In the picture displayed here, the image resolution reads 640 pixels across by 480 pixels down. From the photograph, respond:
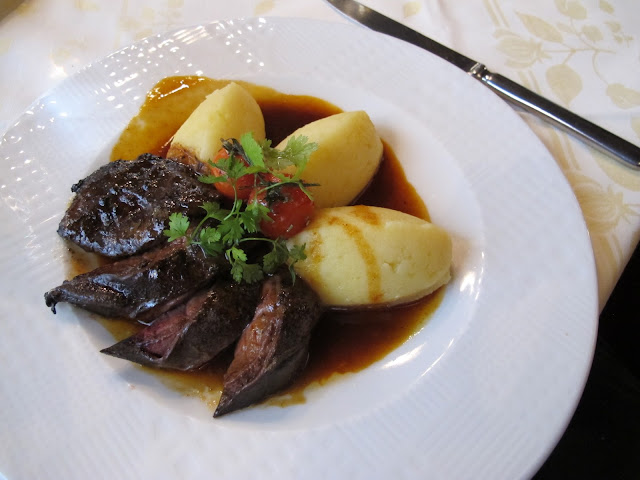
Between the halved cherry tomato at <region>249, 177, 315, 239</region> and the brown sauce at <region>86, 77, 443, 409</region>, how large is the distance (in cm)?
48

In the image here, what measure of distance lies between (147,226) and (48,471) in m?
1.01

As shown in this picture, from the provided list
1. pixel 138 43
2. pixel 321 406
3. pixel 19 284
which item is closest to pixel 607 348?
pixel 321 406

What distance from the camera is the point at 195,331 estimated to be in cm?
196

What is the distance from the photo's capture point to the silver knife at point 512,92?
2.52 meters

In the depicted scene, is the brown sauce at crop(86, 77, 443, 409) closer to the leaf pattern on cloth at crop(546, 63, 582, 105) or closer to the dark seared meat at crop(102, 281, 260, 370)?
the dark seared meat at crop(102, 281, 260, 370)

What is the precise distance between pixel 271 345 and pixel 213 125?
3.98 ft

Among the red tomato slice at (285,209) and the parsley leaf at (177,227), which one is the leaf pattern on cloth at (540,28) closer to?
the red tomato slice at (285,209)

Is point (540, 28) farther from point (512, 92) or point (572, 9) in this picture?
point (512, 92)

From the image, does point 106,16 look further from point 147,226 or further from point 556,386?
point 556,386

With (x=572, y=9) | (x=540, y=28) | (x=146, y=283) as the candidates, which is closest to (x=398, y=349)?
(x=146, y=283)

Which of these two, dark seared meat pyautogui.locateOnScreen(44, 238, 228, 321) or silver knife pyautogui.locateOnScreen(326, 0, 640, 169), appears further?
silver knife pyautogui.locateOnScreen(326, 0, 640, 169)

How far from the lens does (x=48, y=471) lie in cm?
174

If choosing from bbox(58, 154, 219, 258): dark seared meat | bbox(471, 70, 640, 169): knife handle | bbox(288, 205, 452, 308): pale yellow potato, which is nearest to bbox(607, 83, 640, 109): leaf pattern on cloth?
bbox(471, 70, 640, 169): knife handle

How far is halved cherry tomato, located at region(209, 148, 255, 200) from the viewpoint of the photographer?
2186 mm
